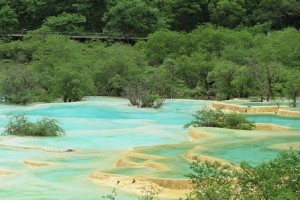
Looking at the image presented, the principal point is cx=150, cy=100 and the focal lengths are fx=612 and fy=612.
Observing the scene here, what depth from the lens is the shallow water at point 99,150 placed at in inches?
526

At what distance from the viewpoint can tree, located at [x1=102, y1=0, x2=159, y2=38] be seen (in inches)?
2370

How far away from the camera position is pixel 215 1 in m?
67.4

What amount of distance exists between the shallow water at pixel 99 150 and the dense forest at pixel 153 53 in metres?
5.58

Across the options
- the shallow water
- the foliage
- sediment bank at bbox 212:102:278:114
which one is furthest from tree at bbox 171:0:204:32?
the foliage

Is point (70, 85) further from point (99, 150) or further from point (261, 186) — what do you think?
point (261, 186)

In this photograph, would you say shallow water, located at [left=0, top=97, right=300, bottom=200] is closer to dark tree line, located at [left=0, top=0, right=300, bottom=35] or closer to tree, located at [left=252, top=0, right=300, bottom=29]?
dark tree line, located at [left=0, top=0, right=300, bottom=35]

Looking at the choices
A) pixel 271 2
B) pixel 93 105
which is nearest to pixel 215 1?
pixel 271 2

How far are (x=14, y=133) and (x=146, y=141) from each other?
15.8 feet

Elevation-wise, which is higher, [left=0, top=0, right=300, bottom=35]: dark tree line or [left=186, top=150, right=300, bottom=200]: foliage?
[left=0, top=0, right=300, bottom=35]: dark tree line

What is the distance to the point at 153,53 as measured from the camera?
170 feet

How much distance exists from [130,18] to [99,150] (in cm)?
4223

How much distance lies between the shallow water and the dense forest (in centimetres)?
558

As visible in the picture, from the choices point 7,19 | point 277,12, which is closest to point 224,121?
point 7,19

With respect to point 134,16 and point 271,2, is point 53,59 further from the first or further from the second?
point 271,2
